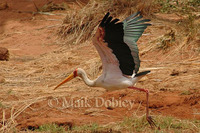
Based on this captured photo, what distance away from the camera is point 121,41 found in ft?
13.4

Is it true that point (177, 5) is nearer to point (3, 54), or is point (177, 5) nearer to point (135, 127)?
point (3, 54)

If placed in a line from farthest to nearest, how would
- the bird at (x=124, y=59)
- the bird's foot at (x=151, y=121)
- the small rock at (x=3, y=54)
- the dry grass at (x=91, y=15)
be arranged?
the dry grass at (x=91, y=15) → the small rock at (x=3, y=54) → the bird's foot at (x=151, y=121) → the bird at (x=124, y=59)

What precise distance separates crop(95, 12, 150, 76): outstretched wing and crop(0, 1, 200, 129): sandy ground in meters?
0.87

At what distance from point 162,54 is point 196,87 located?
181 cm

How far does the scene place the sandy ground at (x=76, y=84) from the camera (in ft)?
17.0

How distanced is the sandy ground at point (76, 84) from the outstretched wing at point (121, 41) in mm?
875

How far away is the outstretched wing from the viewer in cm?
388

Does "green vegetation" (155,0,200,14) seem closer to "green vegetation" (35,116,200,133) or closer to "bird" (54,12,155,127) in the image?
"bird" (54,12,155,127)

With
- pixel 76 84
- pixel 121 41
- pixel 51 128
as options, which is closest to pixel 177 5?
pixel 76 84

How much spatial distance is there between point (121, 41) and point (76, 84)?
2720mm

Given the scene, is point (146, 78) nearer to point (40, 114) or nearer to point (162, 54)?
point (162, 54)

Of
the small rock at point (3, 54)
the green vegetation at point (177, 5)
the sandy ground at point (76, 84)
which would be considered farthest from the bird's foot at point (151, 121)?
the green vegetation at point (177, 5)

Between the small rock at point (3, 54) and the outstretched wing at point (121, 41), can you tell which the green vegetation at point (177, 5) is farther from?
the outstretched wing at point (121, 41)

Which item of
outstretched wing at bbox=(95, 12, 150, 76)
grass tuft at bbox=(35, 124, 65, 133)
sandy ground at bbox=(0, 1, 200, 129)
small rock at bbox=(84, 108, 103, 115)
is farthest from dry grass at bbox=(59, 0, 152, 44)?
grass tuft at bbox=(35, 124, 65, 133)
